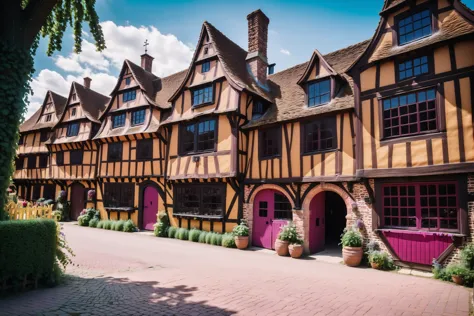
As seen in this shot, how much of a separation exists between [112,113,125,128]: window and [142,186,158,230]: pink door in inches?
186

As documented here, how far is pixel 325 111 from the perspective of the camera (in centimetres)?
1080

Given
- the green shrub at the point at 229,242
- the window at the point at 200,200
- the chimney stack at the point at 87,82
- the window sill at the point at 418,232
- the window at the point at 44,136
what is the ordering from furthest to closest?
the chimney stack at the point at 87,82
the window at the point at 44,136
the window at the point at 200,200
the green shrub at the point at 229,242
the window sill at the point at 418,232

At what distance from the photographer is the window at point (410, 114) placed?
8758 millimetres

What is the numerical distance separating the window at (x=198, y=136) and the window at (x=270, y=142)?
2233mm

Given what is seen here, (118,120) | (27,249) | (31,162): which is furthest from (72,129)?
(27,249)

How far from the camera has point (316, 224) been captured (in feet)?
38.5

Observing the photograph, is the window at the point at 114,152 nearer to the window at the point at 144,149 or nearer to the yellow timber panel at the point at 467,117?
the window at the point at 144,149

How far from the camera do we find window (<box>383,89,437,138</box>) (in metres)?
8.76

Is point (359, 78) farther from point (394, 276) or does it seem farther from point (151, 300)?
point (151, 300)

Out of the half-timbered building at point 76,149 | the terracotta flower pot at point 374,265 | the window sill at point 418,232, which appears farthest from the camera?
the half-timbered building at point 76,149

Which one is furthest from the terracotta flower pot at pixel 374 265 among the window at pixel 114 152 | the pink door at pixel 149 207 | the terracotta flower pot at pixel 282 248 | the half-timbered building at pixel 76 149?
the half-timbered building at pixel 76 149

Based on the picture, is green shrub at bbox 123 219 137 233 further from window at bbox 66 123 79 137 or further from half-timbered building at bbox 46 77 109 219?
window at bbox 66 123 79 137

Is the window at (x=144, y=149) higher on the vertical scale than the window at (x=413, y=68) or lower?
lower

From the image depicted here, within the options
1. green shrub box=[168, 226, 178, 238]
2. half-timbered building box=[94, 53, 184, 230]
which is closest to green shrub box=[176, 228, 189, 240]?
green shrub box=[168, 226, 178, 238]
